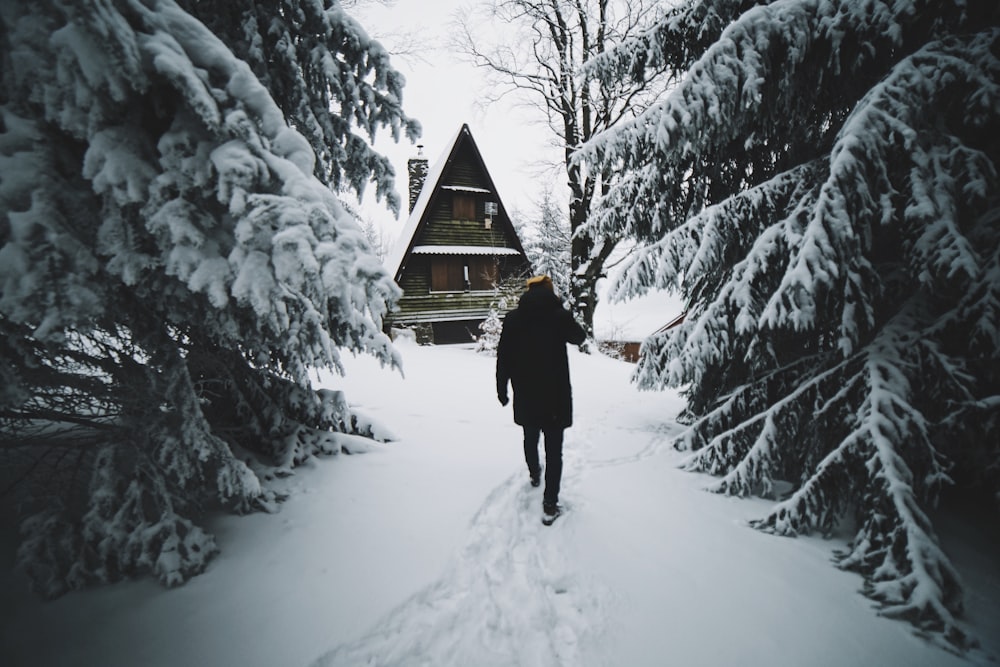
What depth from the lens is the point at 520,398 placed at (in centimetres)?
349

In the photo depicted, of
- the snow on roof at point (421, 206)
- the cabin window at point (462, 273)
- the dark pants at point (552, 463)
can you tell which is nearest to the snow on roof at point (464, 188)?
the snow on roof at point (421, 206)

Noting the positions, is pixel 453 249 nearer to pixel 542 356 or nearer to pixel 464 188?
pixel 464 188

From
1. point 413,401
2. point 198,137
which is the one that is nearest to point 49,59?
point 198,137

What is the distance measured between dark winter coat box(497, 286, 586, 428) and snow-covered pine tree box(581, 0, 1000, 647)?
4.06 ft

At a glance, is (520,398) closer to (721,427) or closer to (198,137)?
(721,427)

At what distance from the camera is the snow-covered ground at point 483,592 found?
1.94 metres

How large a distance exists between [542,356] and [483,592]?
1.77 meters

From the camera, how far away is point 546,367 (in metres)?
3.36

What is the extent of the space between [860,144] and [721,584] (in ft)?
9.44

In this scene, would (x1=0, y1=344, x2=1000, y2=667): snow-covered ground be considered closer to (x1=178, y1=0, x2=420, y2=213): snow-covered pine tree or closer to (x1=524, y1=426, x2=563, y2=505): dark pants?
(x1=524, y1=426, x2=563, y2=505): dark pants

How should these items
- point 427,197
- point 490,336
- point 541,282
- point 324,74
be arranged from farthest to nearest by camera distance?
point 427,197, point 490,336, point 324,74, point 541,282

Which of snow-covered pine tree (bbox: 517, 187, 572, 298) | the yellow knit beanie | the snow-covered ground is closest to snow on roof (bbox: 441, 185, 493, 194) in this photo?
snow-covered pine tree (bbox: 517, 187, 572, 298)

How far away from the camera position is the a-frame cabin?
16.5 meters

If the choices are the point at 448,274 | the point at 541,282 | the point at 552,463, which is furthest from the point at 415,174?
the point at 552,463
